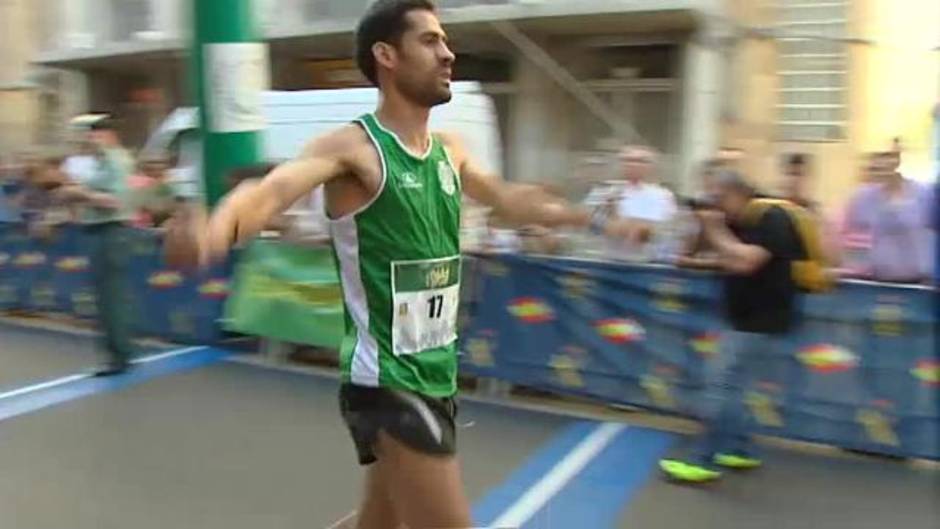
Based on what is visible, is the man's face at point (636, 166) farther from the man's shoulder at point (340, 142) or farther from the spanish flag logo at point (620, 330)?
the man's shoulder at point (340, 142)

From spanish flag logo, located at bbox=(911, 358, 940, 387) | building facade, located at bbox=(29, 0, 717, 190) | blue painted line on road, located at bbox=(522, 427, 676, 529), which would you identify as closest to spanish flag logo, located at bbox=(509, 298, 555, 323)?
blue painted line on road, located at bbox=(522, 427, 676, 529)

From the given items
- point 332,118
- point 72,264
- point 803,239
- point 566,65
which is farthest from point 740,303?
point 566,65

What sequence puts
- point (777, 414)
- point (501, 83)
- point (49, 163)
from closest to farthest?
point (777, 414) → point (49, 163) → point (501, 83)

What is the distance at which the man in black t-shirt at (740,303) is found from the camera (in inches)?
212

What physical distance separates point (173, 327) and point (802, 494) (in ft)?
18.2

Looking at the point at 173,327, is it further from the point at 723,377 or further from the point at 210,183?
the point at 723,377

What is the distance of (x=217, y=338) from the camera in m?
8.95

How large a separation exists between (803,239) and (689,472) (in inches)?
49.5

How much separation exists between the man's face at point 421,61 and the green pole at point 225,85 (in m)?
6.27

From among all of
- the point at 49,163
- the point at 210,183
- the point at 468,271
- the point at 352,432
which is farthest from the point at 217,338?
the point at 352,432

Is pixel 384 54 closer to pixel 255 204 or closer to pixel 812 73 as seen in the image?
pixel 255 204

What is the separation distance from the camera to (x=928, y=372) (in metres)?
5.71

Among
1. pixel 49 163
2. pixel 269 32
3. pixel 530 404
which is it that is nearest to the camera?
pixel 530 404

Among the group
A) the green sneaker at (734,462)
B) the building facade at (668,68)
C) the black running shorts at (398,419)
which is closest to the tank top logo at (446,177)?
the black running shorts at (398,419)
